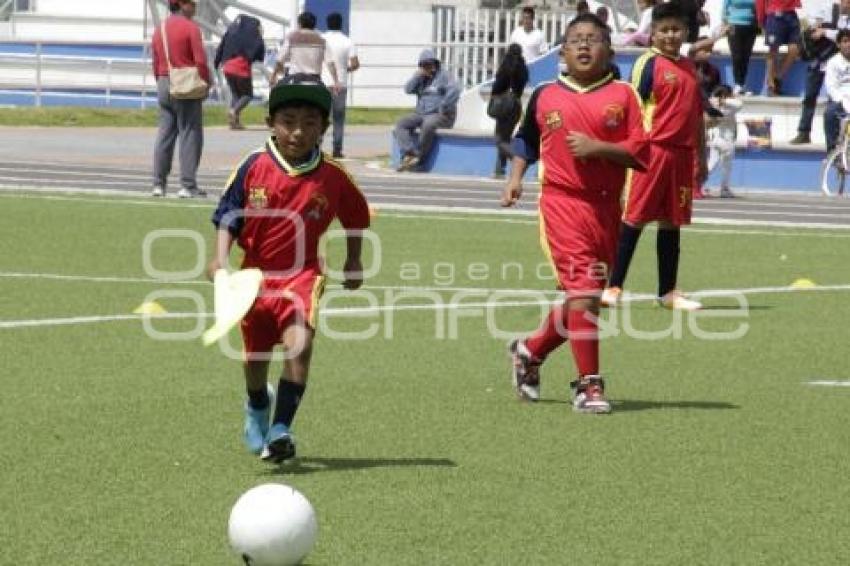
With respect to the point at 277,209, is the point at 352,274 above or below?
below

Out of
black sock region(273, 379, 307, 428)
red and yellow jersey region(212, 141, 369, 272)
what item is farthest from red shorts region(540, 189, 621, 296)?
black sock region(273, 379, 307, 428)

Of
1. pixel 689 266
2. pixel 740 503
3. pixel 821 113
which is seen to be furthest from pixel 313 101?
pixel 821 113

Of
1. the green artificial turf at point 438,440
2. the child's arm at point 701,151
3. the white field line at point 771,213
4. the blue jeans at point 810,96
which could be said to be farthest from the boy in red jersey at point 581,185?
→ the blue jeans at point 810,96

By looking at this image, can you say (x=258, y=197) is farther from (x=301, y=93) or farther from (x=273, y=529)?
(x=273, y=529)

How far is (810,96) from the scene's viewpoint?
30.2 metres

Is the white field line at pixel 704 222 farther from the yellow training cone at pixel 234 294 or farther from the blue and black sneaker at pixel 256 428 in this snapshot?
the yellow training cone at pixel 234 294

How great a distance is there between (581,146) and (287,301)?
7.12 feet

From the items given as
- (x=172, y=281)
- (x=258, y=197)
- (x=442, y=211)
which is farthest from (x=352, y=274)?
(x=442, y=211)

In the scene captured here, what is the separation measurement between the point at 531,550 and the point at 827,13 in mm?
28767

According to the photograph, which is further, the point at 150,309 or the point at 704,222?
the point at 704,222

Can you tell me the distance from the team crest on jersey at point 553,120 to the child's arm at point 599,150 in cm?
25

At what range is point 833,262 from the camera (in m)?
18.4

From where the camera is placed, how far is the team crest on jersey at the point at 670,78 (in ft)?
47.2

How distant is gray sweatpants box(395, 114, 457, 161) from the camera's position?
29.4 m
